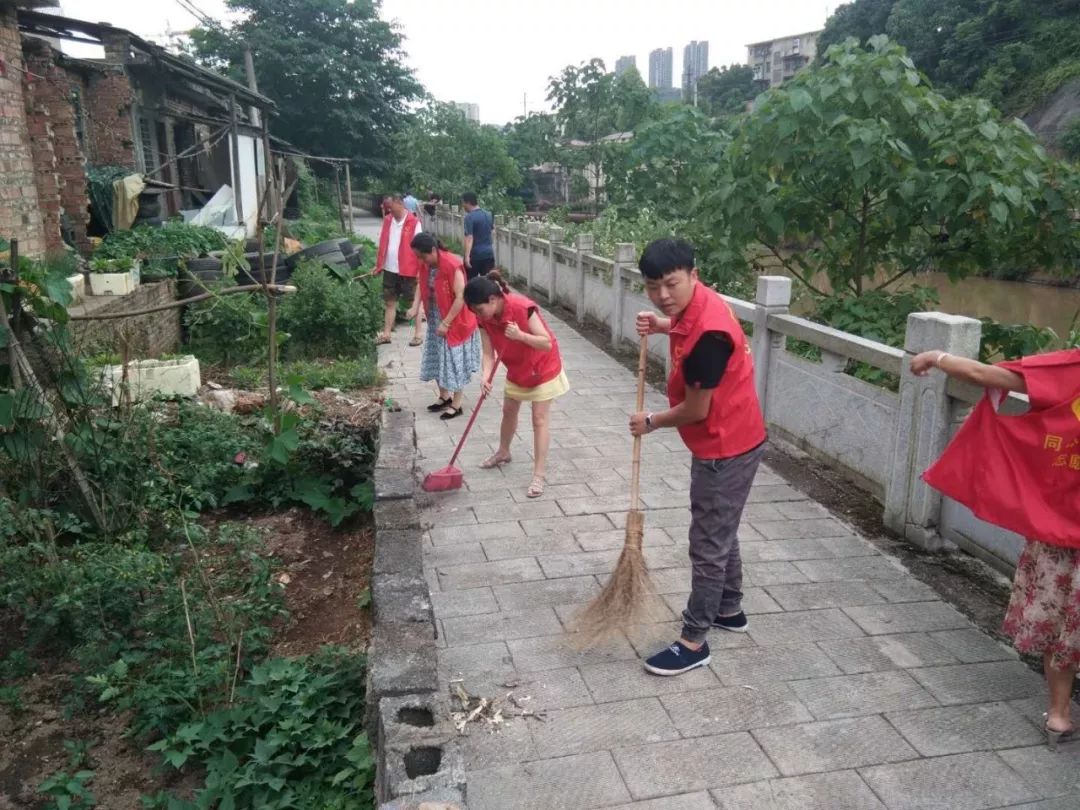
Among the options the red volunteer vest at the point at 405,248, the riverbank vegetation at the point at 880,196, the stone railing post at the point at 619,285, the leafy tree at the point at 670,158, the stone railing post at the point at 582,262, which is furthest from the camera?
the leafy tree at the point at 670,158

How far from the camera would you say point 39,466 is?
448 cm

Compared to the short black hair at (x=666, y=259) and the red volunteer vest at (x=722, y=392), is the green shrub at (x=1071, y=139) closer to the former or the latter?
the red volunteer vest at (x=722, y=392)

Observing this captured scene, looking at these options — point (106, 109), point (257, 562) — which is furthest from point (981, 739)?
point (106, 109)

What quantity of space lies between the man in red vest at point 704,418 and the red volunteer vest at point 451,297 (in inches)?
137

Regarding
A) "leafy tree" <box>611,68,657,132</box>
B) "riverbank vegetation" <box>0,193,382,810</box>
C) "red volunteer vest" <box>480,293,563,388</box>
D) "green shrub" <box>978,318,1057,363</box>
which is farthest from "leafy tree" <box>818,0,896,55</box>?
"riverbank vegetation" <box>0,193,382,810</box>

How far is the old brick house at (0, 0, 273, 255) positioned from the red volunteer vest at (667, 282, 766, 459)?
7.26 m

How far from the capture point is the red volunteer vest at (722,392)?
10.6 feet

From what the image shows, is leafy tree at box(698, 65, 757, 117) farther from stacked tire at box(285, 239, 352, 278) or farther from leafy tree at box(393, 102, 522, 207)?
stacked tire at box(285, 239, 352, 278)

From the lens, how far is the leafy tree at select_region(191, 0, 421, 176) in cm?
3162

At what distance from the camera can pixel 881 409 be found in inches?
200

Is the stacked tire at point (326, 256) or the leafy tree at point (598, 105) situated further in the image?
the leafy tree at point (598, 105)

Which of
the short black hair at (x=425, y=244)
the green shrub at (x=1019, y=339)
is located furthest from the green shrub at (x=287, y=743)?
the green shrub at (x=1019, y=339)

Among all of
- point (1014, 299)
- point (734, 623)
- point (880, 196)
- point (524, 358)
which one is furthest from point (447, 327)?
point (1014, 299)

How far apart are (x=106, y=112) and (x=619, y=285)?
330 inches
